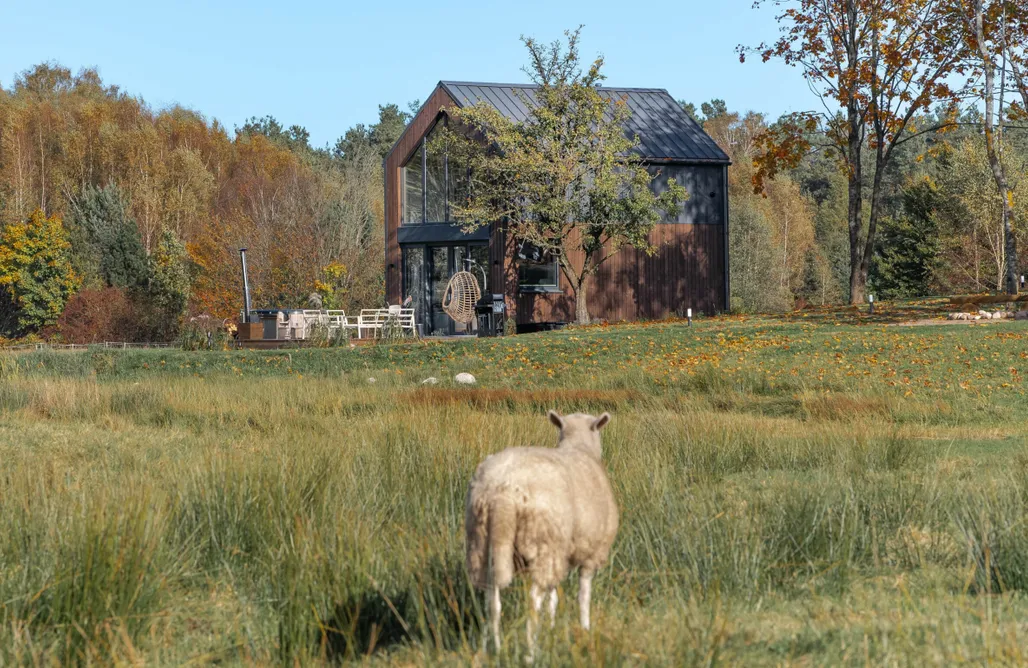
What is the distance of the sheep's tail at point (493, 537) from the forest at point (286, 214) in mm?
24101

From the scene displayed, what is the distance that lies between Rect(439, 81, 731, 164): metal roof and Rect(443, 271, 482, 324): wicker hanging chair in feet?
17.4

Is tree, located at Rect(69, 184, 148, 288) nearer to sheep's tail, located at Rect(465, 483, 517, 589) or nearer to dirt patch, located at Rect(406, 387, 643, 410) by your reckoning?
dirt patch, located at Rect(406, 387, 643, 410)

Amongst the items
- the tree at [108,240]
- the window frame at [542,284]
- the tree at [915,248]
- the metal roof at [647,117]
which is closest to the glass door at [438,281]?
the window frame at [542,284]

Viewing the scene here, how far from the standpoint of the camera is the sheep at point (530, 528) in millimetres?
4180

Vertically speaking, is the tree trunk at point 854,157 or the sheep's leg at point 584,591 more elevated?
the tree trunk at point 854,157

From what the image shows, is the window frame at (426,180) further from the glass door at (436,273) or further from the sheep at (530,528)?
the sheep at (530,528)

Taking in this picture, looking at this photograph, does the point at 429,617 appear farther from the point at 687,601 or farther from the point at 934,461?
the point at 934,461

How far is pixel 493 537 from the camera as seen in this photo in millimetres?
4176

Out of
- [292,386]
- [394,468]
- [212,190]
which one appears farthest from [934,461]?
[212,190]

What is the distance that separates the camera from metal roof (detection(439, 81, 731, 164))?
32469mm

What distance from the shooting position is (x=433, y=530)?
611 cm

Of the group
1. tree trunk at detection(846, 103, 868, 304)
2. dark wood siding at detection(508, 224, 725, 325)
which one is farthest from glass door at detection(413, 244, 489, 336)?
tree trunk at detection(846, 103, 868, 304)

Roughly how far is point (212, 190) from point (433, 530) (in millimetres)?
54070

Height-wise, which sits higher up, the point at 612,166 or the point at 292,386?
the point at 612,166
